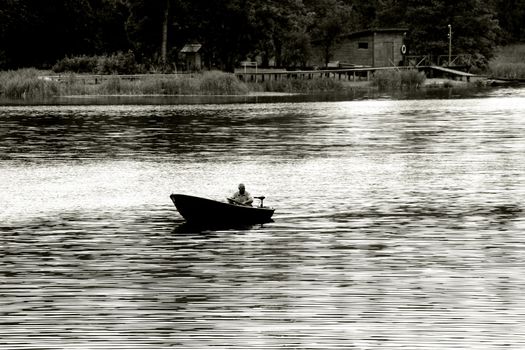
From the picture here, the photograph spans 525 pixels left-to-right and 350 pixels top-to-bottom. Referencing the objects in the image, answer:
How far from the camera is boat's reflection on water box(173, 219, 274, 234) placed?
110ft

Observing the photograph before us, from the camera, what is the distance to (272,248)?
99.1 feet

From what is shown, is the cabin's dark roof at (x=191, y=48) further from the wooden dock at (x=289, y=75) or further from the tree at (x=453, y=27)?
the tree at (x=453, y=27)

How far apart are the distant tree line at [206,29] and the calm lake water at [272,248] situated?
6109cm

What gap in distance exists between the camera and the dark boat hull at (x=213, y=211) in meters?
33.1

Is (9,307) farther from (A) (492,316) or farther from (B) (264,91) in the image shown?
(B) (264,91)

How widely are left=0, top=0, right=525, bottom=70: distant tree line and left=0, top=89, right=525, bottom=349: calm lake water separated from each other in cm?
6109

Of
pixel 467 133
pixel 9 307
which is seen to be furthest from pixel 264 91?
pixel 9 307

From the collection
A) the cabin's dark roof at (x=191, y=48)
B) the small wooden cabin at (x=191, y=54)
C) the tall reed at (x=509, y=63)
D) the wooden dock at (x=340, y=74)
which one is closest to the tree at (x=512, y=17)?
the tall reed at (x=509, y=63)

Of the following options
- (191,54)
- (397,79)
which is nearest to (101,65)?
(191,54)

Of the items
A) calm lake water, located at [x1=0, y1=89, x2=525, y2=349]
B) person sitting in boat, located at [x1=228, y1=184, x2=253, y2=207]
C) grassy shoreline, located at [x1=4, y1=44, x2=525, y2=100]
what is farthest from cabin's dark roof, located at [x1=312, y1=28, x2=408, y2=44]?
person sitting in boat, located at [x1=228, y1=184, x2=253, y2=207]

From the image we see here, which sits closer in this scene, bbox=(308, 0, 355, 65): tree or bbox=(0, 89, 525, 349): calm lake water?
bbox=(0, 89, 525, 349): calm lake water

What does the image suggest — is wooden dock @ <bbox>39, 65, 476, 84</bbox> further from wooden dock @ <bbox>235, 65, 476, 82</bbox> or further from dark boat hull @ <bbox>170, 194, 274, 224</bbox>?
dark boat hull @ <bbox>170, 194, 274, 224</bbox>

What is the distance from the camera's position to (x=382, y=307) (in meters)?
22.7

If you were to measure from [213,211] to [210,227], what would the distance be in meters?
0.87
